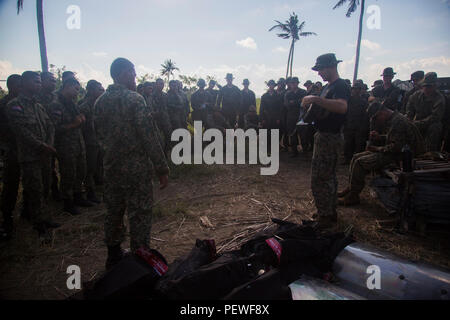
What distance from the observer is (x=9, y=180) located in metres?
3.70

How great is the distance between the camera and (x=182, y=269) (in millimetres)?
2084

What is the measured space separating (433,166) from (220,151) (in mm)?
6428

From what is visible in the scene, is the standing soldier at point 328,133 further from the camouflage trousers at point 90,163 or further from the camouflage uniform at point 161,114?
the camouflage uniform at point 161,114

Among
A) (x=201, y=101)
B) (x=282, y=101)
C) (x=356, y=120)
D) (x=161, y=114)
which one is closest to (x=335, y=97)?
(x=356, y=120)

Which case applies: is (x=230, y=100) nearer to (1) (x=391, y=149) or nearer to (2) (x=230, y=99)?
(2) (x=230, y=99)

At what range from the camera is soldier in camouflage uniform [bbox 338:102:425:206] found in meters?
4.01

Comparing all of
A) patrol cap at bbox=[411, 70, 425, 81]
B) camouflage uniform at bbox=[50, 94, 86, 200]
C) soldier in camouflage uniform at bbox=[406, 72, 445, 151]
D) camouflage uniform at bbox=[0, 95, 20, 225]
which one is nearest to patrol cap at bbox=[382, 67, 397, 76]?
patrol cap at bbox=[411, 70, 425, 81]

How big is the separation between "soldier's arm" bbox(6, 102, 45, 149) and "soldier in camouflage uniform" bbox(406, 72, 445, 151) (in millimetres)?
7169

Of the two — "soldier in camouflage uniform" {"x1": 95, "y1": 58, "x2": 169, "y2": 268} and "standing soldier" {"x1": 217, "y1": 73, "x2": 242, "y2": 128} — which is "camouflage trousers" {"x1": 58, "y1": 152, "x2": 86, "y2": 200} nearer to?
"soldier in camouflage uniform" {"x1": 95, "y1": 58, "x2": 169, "y2": 268}

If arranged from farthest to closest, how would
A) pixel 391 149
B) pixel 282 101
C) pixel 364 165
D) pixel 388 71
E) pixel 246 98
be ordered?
1. pixel 246 98
2. pixel 282 101
3. pixel 388 71
4. pixel 364 165
5. pixel 391 149

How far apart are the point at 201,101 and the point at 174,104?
152 centimetres
